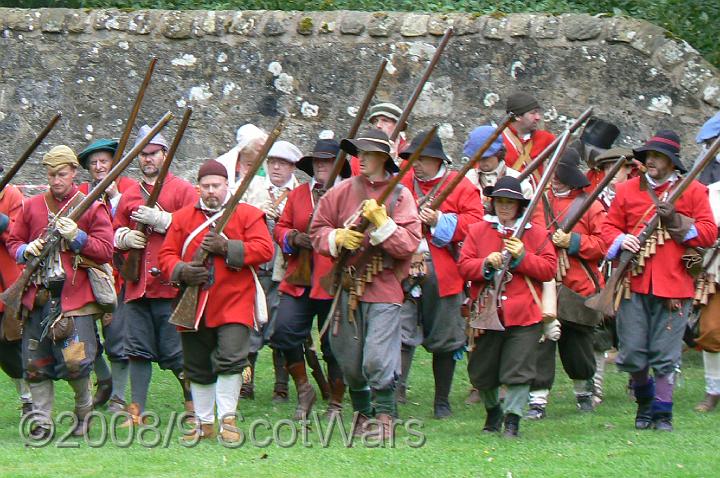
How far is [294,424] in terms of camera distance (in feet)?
33.3

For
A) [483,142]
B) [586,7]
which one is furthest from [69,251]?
[586,7]

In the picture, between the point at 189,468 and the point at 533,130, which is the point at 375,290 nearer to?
the point at 189,468

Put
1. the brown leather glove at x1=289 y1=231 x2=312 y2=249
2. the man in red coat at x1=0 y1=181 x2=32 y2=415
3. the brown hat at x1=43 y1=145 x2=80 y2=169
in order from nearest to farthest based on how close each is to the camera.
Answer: the brown hat at x1=43 y1=145 x2=80 y2=169 → the man in red coat at x1=0 y1=181 x2=32 y2=415 → the brown leather glove at x1=289 y1=231 x2=312 y2=249

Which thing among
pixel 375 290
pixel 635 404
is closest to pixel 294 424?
pixel 375 290

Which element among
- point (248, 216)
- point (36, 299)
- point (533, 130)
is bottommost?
point (36, 299)

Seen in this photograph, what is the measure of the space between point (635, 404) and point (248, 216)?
3.52 metres

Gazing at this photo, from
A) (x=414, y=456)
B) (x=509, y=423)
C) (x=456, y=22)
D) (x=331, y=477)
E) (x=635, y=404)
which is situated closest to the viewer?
(x=331, y=477)

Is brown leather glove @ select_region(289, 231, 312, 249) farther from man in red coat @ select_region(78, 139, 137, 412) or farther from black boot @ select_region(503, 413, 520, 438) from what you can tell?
black boot @ select_region(503, 413, 520, 438)

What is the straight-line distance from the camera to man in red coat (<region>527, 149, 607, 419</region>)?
10.5 m

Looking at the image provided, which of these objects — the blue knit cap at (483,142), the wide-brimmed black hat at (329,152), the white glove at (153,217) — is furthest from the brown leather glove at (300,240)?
the blue knit cap at (483,142)

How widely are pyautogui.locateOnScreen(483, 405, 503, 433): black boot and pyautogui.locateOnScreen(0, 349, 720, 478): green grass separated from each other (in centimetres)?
11

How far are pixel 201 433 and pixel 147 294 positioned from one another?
132 centimetres

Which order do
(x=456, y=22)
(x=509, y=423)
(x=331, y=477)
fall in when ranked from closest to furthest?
(x=331, y=477) < (x=509, y=423) < (x=456, y=22)

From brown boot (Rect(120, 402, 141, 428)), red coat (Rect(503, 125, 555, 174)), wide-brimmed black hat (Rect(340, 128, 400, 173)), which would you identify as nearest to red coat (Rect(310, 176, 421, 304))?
wide-brimmed black hat (Rect(340, 128, 400, 173))
